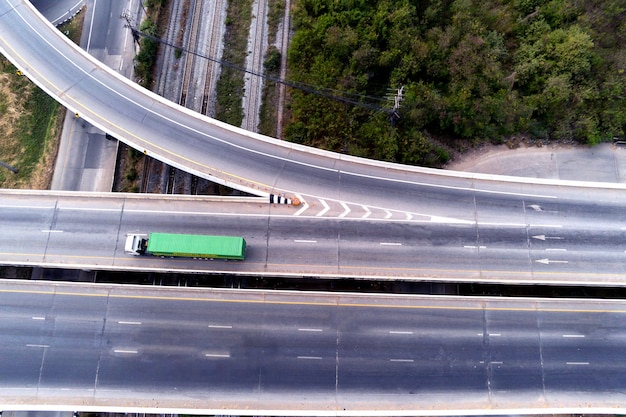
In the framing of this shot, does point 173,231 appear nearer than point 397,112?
Yes

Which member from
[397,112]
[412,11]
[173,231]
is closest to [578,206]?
[397,112]

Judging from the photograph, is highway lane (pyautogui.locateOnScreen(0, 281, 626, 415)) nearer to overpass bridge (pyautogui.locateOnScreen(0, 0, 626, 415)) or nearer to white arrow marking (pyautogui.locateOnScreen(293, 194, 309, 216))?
overpass bridge (pyautogui.locateOnScreen(0, 0, 626, 415))

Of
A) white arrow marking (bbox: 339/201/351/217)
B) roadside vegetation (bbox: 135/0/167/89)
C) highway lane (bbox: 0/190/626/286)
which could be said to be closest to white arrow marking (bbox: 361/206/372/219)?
highway lane (bbox: 0/190/626/286)

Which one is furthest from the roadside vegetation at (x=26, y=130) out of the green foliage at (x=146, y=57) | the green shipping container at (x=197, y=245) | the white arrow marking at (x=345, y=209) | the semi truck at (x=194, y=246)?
the white arrow marking at (x=345, y=209)

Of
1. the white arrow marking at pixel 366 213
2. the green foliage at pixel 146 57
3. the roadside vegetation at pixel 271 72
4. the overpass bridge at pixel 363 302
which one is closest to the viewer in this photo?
the overpass bridge at pixel 363 302

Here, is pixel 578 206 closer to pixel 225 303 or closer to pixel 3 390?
pixel 225 303

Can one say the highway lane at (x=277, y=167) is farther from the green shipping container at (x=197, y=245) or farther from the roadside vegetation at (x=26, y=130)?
the green shipping container at (x=197, y=245)
